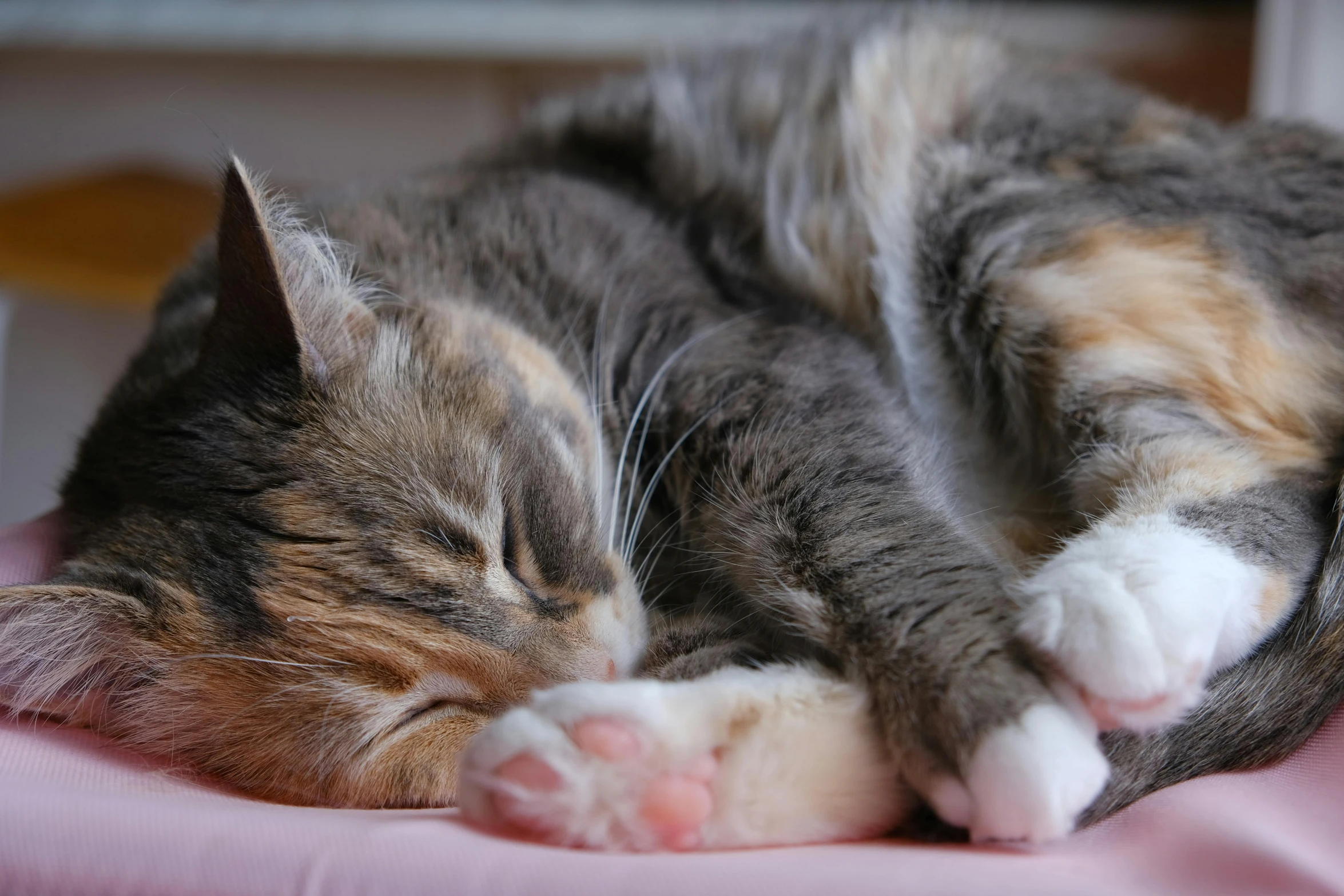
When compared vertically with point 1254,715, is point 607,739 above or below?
above

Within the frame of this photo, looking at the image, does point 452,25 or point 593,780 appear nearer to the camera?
point 593,780

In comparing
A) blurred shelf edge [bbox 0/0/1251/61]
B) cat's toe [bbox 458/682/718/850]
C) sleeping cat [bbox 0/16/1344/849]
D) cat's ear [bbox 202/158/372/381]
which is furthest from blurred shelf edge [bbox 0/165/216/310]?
cat's toe [bbox 458/682/718/850]

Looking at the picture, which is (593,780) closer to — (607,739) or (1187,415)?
(607,739)

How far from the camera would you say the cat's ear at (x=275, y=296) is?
952 mm

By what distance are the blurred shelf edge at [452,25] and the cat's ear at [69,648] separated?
6.47 feet

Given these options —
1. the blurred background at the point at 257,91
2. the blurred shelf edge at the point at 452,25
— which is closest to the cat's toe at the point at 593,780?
the blurred background at the point at 257,91

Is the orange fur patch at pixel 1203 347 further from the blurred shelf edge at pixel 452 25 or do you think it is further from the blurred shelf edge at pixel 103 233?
Answer: the blurred shelf edge at pixel 103 233

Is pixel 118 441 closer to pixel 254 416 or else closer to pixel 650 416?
pixel 254 416

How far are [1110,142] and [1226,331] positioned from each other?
1.05 ft

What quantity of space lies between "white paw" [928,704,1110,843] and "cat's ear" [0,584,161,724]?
2.49 ft

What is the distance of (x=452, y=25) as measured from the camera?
2578mm

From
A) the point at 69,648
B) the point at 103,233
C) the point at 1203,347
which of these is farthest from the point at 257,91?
the point at 1203,347

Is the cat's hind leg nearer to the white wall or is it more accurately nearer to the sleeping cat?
the sleeping cat

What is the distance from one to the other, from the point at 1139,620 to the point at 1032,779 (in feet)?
0.57
